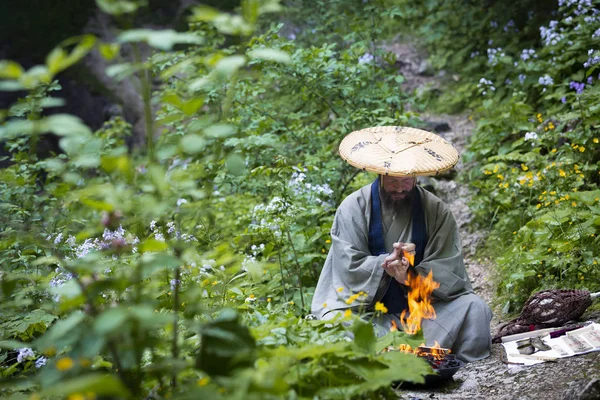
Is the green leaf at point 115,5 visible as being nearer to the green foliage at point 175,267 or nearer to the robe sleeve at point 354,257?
the green foliage at point 175,267

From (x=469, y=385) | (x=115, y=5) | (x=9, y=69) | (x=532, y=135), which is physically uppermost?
(x=115, y=5)

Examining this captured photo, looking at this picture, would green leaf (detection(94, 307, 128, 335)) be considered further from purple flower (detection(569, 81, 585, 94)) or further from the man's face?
purple flower (detection(569, 81, 585, 94))

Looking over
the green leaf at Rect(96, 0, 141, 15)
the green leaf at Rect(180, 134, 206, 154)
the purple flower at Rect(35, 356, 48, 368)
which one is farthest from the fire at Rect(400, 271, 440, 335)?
the green leaf at Rect(96, 0, 141, 15)

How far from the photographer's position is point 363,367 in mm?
2303

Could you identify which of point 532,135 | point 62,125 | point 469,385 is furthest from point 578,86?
point 62,125

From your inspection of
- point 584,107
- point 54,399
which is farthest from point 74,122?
point 584,107

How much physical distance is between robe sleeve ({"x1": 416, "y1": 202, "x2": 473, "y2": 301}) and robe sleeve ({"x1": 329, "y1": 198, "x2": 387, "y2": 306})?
0.35 metres

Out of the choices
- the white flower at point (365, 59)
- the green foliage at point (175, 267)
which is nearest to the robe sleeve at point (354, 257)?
the green foliage at point (175, 267)

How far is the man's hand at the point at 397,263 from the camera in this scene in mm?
4164

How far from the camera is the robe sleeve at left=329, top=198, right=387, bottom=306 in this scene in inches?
169

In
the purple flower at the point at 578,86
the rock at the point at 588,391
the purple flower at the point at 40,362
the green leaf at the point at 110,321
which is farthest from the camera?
the purple flower at the point at 578,86

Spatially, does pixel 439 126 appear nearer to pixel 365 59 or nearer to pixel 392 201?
pixel 365 59

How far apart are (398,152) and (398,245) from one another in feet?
2.12

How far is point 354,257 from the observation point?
4402mm
